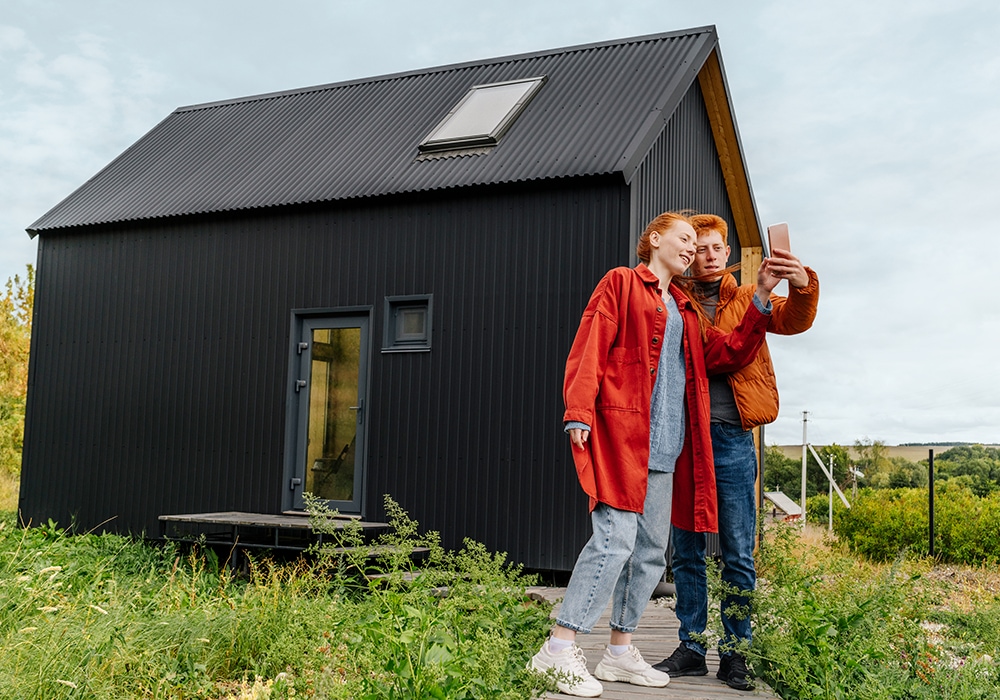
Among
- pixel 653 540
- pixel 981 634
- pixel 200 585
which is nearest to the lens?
pixel 653 540

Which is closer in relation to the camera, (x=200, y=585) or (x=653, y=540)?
(x=653, y=540)

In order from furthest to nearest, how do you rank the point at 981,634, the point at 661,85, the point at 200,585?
1. the point at 661,85
2. the point at 200,585
3. the point at 981,634

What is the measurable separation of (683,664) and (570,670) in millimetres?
701

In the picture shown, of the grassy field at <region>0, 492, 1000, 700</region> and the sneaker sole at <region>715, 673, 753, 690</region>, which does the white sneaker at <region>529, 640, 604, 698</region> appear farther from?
the sneaker sole at <region>715, 673, 753, 690</region>

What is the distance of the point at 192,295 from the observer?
32.8 feet

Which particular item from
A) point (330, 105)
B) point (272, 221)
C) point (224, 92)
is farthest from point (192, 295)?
point (224, 92)

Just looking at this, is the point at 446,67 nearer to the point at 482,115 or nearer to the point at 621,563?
the point at 482,115

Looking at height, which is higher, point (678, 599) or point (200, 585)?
point (678, 599)

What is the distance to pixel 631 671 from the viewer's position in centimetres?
383

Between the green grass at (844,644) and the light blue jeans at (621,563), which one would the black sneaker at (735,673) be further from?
the light blue jeans at (621,563)

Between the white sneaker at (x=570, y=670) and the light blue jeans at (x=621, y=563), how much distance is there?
11cm

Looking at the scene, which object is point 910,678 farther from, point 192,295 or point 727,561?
point 192,295

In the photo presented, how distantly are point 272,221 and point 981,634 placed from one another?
7.31m

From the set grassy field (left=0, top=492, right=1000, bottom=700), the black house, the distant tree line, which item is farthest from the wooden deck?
the distant tree line
